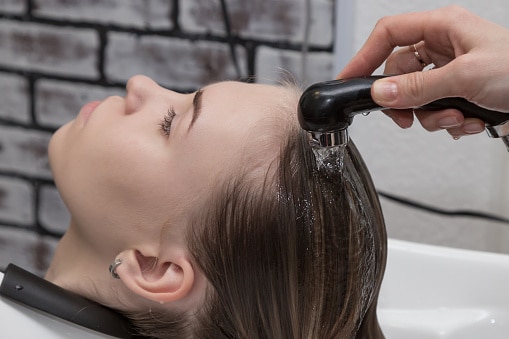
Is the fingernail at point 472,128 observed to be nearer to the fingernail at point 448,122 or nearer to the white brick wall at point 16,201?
the fingernail at point 448,122

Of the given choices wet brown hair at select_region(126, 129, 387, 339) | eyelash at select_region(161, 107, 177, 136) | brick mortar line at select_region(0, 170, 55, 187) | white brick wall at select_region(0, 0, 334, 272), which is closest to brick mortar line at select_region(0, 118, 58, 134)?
white brick wall at select_region(0, 0, 334, 272)

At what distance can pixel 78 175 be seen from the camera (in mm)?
800

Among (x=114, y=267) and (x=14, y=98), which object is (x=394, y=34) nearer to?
(x=114, y=267)

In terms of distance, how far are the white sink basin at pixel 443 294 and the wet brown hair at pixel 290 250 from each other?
0.20m

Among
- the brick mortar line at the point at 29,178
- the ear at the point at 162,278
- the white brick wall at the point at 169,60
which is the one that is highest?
the white brick wall at the point at 169,60

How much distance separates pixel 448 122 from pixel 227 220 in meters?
0.25

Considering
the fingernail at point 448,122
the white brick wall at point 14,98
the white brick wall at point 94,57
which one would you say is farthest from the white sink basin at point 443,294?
the white brick wall at point 14,98

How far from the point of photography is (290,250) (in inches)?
27.9

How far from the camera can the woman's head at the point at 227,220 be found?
2.35ft

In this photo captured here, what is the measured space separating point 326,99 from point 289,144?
0.41 ft

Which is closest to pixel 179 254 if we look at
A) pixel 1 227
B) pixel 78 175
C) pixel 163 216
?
pixel 163 216

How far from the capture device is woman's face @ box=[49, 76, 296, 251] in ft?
2.43

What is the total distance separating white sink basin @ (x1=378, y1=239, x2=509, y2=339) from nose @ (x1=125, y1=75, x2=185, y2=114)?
0.38 metres

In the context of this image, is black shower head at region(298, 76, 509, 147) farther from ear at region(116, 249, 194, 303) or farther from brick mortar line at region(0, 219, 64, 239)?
brick mortar line at region(0, 219, 64, 239)
